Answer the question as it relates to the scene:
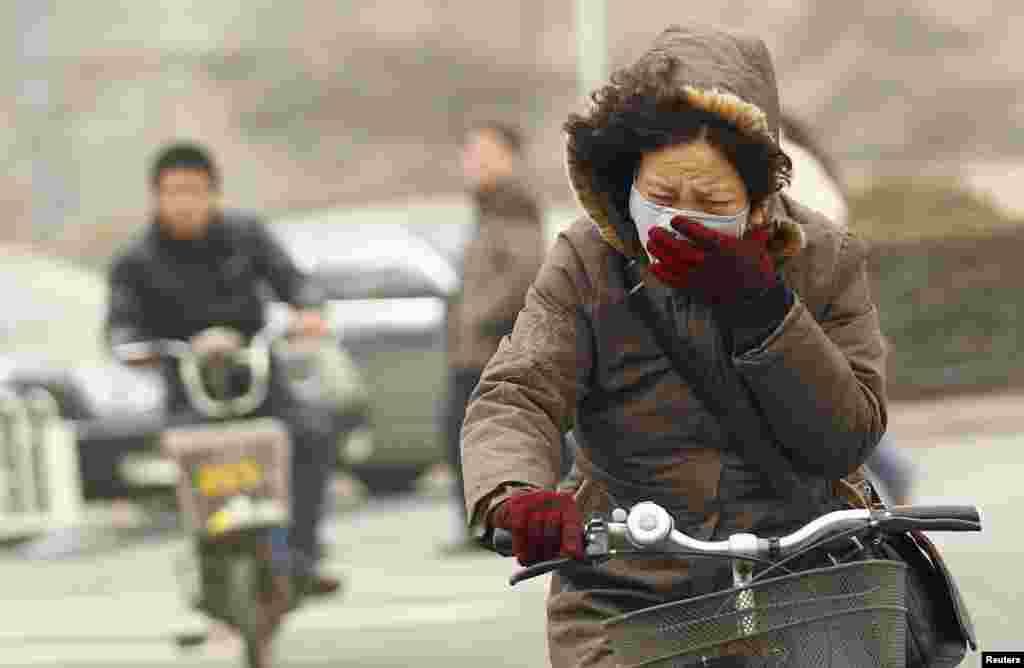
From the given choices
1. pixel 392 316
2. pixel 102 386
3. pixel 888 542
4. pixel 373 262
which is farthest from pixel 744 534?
pixel 373 262

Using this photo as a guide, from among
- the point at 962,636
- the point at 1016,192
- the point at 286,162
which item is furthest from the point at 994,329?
the point at 962,636

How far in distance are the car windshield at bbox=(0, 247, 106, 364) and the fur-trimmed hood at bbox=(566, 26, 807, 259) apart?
8948 millimetres

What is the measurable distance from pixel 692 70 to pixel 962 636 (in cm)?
87

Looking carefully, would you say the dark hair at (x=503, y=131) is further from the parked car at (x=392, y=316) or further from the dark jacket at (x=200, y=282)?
the dark jacket at (x=200, y=282)

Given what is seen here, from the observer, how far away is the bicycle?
3.10 metres

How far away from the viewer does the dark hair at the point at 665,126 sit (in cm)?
347

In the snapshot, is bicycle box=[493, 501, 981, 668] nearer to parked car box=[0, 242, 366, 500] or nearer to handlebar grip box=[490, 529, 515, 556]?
handlebar grip box=[490, 529, 515, 556]

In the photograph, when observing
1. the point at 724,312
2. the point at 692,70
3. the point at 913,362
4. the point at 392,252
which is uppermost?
the point at 692,70

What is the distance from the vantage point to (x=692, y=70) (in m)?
3.48

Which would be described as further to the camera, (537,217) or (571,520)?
(537,217)

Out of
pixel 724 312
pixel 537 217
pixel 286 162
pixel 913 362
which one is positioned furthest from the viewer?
pixel 286 162

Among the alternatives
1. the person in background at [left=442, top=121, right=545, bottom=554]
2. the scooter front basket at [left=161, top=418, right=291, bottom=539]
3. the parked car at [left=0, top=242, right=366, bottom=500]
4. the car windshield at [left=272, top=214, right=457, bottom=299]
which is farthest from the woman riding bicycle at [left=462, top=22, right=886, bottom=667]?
the car windshield at [left=272, top=214, right=457, bottom=299]

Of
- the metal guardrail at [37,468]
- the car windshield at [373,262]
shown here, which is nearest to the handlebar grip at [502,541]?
the metal guardrail at [37,468]

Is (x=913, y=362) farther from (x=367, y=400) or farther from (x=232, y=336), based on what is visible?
(x=232, y=336)
